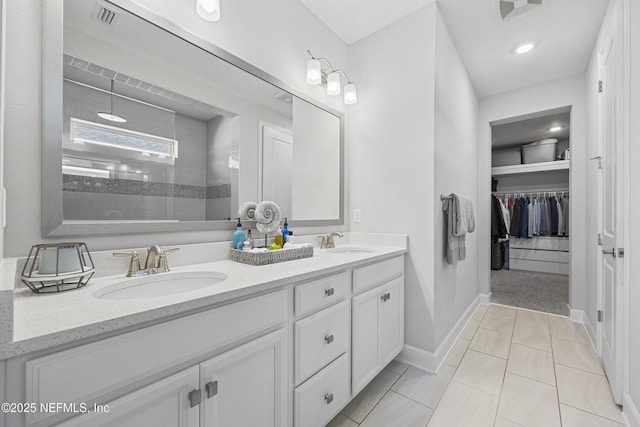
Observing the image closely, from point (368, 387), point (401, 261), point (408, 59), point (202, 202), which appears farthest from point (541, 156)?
point (202, 202)

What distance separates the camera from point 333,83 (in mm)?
2057

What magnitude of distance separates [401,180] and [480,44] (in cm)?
154

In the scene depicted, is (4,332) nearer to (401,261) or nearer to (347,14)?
(401,261)

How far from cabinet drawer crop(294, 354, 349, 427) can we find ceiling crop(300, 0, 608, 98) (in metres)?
2.36

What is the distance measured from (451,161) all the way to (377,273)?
4.27 feet

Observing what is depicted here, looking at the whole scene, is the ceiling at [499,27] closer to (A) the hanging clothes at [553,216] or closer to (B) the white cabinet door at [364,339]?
(B) the white cabinet door at [364,339]

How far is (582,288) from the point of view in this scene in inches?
111

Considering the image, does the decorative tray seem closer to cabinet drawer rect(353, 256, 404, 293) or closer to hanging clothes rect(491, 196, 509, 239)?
cabinet drawer rect(353, 256, 404, 293)

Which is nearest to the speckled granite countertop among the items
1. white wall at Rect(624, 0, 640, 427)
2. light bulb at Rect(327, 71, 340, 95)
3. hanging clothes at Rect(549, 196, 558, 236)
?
light bulb at Rect(327, 71, 340, 95)

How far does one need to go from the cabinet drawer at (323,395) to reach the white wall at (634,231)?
1403mm

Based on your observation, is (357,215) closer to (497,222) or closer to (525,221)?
(497,222)

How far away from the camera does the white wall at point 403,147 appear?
6.42 ft

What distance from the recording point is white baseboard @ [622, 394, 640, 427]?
52.0 inches

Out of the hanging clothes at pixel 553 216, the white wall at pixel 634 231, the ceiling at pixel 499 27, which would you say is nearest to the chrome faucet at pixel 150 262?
the ceiling at pixel 499 27
